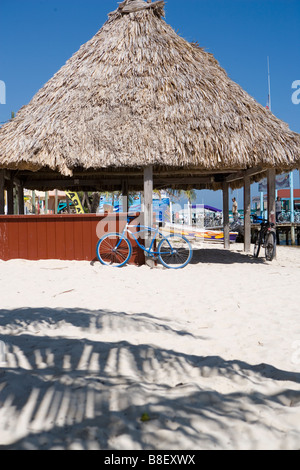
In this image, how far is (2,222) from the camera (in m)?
8.77

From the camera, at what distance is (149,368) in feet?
9.20

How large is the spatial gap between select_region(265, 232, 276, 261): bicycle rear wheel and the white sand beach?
3.61 m

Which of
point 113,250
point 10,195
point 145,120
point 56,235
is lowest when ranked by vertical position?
point 113,250

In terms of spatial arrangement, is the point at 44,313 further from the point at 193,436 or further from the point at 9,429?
the point at 193,436

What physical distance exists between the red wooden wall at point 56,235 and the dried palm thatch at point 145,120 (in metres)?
1.19

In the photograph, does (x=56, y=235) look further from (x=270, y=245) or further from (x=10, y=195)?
(x=270, y=245)

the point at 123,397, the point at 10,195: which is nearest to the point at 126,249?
the point at 10,195

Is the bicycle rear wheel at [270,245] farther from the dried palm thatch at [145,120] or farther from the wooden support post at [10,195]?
the wooden support post at [10,195]

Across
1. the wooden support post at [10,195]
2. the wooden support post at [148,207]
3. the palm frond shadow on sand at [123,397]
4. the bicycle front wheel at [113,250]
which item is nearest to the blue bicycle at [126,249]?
the bicycle front wheel at [113,250]

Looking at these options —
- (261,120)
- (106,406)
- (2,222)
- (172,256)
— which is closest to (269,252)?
(172,256)

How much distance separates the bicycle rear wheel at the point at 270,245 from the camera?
927cm

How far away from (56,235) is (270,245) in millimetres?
5306

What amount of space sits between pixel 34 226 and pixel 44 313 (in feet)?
15.9

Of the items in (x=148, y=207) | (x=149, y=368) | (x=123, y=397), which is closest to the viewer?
(x=123, y=397)
